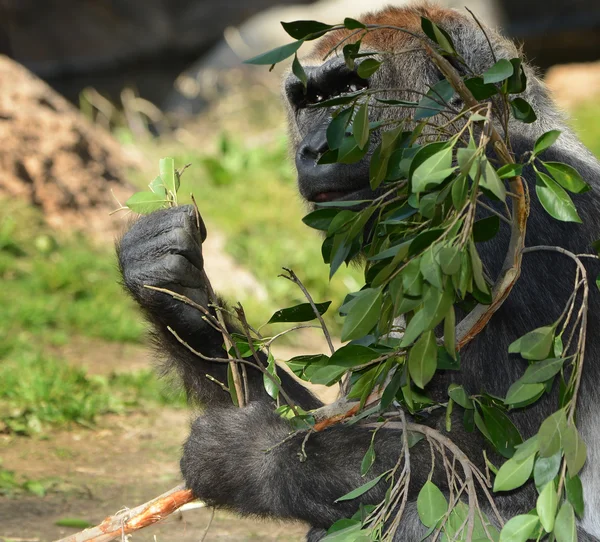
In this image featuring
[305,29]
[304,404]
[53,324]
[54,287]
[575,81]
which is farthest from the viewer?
[575,81]

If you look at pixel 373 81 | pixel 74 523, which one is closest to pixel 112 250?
pixel 74 523

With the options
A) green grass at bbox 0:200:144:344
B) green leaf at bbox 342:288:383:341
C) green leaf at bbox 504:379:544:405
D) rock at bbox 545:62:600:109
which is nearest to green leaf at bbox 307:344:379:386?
green leaf at bbox 342:288:383:341

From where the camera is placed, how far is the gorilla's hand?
133 inches

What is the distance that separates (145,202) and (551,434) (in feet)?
5.66

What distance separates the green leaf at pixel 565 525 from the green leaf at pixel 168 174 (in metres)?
1.75

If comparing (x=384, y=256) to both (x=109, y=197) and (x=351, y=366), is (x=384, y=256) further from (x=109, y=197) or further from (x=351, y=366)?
(x=109, y=197)

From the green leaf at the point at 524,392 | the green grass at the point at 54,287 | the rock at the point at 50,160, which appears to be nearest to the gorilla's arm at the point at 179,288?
the green leaf at the point at 524,392

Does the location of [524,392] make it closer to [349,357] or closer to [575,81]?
[349,357]

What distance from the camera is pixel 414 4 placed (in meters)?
4.52

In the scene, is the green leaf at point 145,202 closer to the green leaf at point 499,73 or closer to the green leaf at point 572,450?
the green leaf at point 499,73

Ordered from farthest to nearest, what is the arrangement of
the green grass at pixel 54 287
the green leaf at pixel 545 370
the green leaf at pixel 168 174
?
the green grass at pixel 54 287, the green leaf at pixel 168 174, the green leaf at pixel 545 370

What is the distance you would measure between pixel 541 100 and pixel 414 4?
1040 mm

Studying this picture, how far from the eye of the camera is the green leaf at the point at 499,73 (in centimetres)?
238

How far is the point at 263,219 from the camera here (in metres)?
8.70
